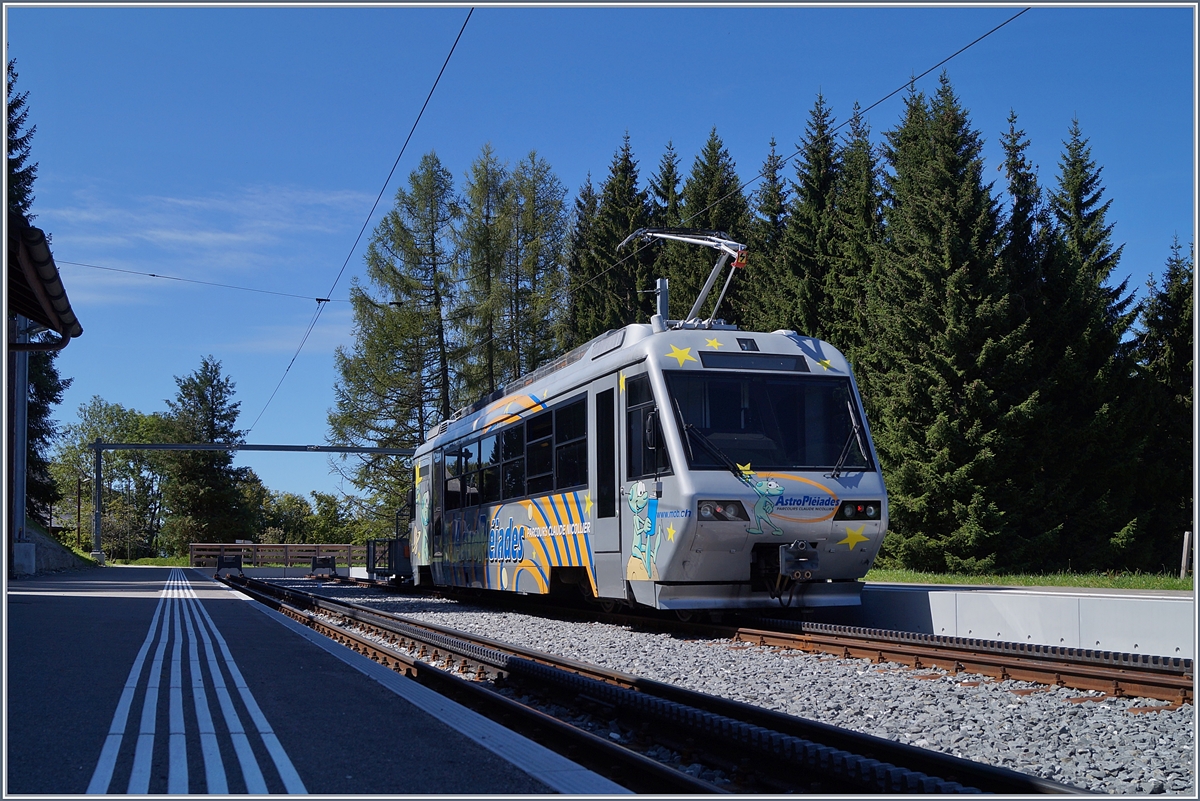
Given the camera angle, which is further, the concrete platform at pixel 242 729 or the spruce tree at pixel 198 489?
the spruce tree at pixel 198 489

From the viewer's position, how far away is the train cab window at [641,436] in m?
11.1

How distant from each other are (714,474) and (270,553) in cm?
5123

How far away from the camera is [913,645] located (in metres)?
9.27

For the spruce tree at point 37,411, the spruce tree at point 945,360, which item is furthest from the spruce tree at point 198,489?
the spruce tree at point 945,360

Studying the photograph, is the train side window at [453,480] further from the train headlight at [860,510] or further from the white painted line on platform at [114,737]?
the white painted line on platform at [114,737]

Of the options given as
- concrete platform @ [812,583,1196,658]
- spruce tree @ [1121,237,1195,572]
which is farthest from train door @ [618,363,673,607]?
spruce tree @ [1121,237,1195,572]

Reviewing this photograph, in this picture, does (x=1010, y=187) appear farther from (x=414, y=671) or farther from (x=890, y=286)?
(x=414, y=671)

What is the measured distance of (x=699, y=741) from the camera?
6.05 meters

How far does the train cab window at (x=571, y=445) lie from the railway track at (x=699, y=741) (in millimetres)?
3451

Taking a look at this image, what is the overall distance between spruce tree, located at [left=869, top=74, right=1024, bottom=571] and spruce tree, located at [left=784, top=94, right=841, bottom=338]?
22.5 feet

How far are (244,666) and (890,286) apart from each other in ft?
92.0

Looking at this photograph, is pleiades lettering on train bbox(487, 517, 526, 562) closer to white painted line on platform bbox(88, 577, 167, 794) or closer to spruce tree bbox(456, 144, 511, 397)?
white painted line on platform bbox(88, 577, 167, 794)

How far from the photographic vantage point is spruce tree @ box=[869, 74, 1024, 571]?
29.6m

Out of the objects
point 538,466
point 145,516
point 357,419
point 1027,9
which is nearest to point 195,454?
point 145,516
